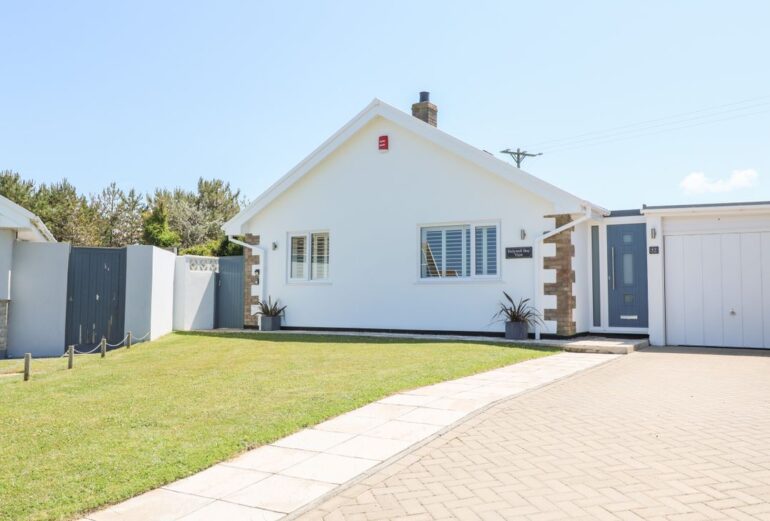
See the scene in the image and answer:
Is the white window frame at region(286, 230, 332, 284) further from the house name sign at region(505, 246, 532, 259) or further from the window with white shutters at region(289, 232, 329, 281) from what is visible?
the house name sign at region(505, 246, 532, 259)

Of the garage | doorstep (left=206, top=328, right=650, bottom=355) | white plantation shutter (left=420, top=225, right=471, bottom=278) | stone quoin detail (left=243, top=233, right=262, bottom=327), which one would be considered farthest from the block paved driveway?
stone quoin detail (left=243, top=233, right=262, bottom=327)

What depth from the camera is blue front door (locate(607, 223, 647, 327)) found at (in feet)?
44.6

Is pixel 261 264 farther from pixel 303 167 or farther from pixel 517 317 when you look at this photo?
pixel 517 317

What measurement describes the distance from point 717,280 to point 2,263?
1547cm

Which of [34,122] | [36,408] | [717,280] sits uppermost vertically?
[34,122]

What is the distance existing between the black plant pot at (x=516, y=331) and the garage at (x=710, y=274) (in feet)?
8.83

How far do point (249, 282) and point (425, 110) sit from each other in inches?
272

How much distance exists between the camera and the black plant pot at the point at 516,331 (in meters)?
13.2

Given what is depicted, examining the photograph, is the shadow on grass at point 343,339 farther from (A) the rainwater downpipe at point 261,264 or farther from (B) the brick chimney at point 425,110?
(B) the brick chimney at point 425,110

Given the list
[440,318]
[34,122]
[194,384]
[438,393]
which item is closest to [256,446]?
[438,393]

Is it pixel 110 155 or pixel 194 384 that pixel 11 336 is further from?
pixel 110 155

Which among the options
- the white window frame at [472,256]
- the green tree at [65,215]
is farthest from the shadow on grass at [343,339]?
the green tree at [65,215]

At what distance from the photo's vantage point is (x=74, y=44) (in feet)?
48.6

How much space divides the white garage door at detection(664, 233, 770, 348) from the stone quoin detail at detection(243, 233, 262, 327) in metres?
10.7
